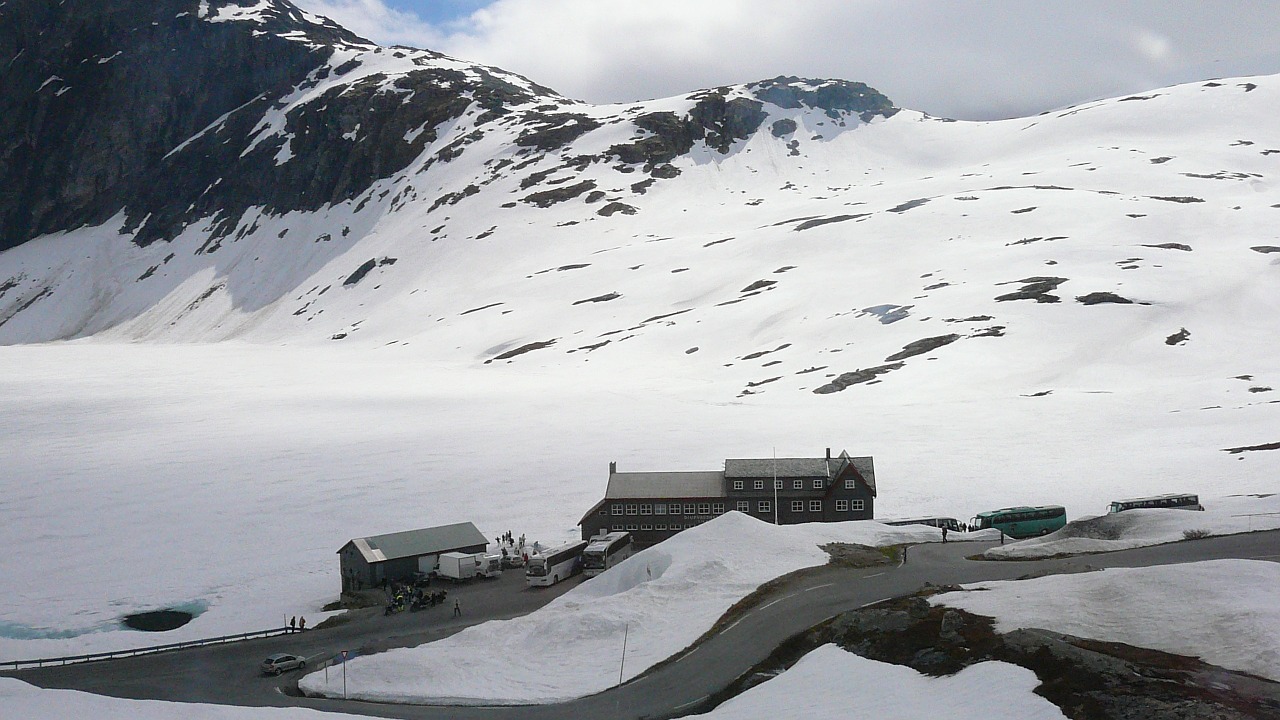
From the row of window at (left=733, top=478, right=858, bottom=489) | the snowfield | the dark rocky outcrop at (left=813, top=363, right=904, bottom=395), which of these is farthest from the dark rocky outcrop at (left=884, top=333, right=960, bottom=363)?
the snowfield

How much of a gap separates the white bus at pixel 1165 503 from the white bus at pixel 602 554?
2427 centimetres

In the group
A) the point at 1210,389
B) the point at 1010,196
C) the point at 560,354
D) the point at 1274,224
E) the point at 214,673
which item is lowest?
the point at 214,673

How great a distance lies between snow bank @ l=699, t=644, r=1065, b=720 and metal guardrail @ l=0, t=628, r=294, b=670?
21368 millimetres

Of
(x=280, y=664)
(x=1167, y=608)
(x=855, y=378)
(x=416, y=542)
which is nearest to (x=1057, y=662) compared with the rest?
(x=1167, y=608)

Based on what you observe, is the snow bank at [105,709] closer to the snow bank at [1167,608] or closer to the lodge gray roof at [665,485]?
the snow bank at [1167,608]

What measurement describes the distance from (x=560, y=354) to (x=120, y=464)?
172 ft

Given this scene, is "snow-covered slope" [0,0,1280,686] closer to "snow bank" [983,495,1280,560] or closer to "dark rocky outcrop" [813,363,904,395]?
"dark rocky outcrop" [813,363,904,395]

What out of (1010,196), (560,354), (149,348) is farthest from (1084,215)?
(149,348)

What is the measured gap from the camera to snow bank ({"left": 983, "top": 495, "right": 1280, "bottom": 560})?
3750cm

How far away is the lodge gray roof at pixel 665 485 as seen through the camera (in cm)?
4959

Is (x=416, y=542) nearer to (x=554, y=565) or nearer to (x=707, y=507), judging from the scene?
(x=554, y=565)

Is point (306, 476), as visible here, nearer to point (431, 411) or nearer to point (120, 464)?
point (120, 464)

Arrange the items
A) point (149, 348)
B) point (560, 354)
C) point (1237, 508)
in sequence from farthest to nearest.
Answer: point (149, 348) → point (560, 354) → point (1237, 508)

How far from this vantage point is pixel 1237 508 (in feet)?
140
